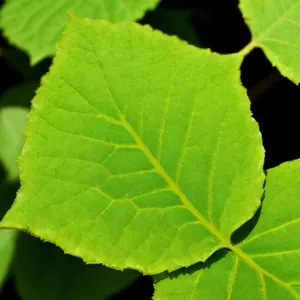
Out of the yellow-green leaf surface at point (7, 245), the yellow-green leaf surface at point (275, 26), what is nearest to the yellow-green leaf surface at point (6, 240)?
the yellow-green leaf surface at point (7, 245)

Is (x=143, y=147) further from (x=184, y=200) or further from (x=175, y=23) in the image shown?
(x=175, y=23)

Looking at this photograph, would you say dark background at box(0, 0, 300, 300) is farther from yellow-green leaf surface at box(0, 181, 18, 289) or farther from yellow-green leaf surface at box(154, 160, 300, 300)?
yellow-green leaf surface at box(154, 160, 300, 300)

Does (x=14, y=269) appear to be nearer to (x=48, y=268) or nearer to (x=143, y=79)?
(x=48, y=268)

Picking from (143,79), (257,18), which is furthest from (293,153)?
(143,79)

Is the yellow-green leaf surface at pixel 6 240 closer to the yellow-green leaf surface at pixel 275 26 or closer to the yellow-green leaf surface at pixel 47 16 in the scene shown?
the yellow-green leaf surface at pixel 47 16

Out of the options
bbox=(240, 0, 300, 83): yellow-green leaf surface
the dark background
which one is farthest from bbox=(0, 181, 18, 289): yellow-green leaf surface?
bbox=(240, 0, 300, 83): yellow-green leaf surface

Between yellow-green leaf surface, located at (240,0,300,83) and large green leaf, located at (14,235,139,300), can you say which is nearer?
yellow-green leaf surface, located at (240,0,300,83)

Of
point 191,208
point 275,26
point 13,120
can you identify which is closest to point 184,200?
point 191,208

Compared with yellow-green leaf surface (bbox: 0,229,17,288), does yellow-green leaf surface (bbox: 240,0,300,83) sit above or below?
above
